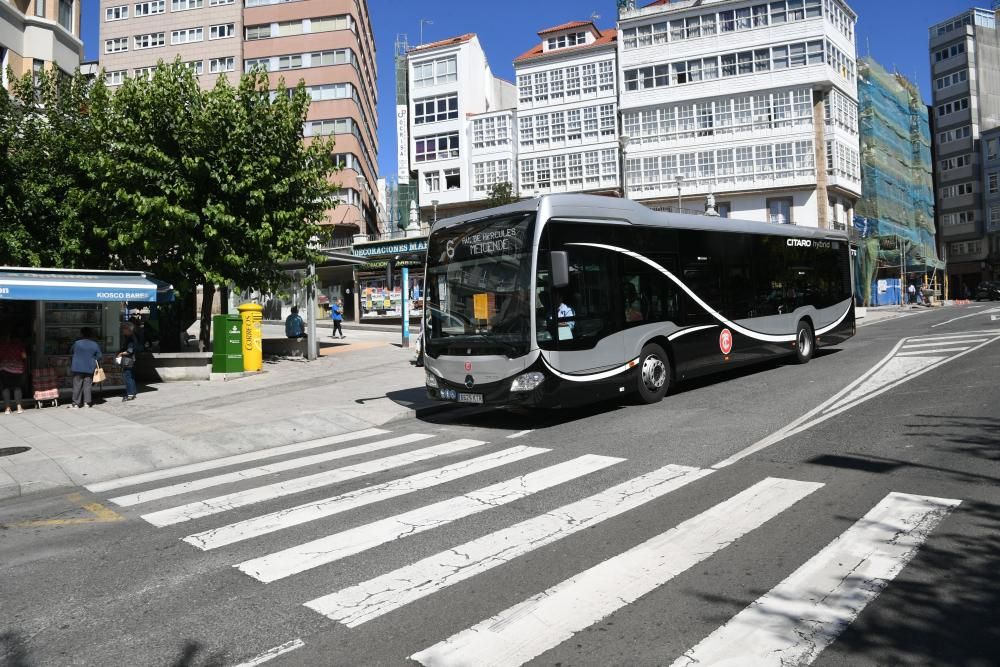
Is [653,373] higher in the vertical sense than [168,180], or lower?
lower

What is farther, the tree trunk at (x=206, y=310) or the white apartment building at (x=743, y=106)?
the white apartment building at (x=743, y=106)

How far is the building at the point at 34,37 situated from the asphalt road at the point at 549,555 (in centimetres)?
2191

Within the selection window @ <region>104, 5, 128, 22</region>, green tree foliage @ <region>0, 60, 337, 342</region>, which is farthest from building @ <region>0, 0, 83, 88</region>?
window @ <region>104, 5, 128, 22</region>

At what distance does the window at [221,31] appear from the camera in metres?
53.9

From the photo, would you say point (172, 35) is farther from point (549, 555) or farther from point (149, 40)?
point (549, 555)

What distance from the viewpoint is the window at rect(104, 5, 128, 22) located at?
2237 inches

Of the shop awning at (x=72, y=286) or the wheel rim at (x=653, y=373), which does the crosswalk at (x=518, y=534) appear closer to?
the wheel rim at (x=653, y=373)

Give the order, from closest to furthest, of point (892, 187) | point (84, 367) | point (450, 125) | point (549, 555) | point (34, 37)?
1. point (549, 555)
2. point (84, 367)
3. point (34, 37)
4. point (450, 125)
5. point (892, 187)

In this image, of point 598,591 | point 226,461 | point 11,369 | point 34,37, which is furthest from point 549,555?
point 34,37

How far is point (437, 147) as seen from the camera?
164 feet

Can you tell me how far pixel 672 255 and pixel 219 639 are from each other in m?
9.95

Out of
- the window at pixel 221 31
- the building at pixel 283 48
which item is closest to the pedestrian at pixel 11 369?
the building at pixel 283 48

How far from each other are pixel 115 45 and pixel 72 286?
53.9 metres

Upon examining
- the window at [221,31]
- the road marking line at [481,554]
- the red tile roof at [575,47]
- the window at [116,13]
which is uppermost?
the window at [116,13]
